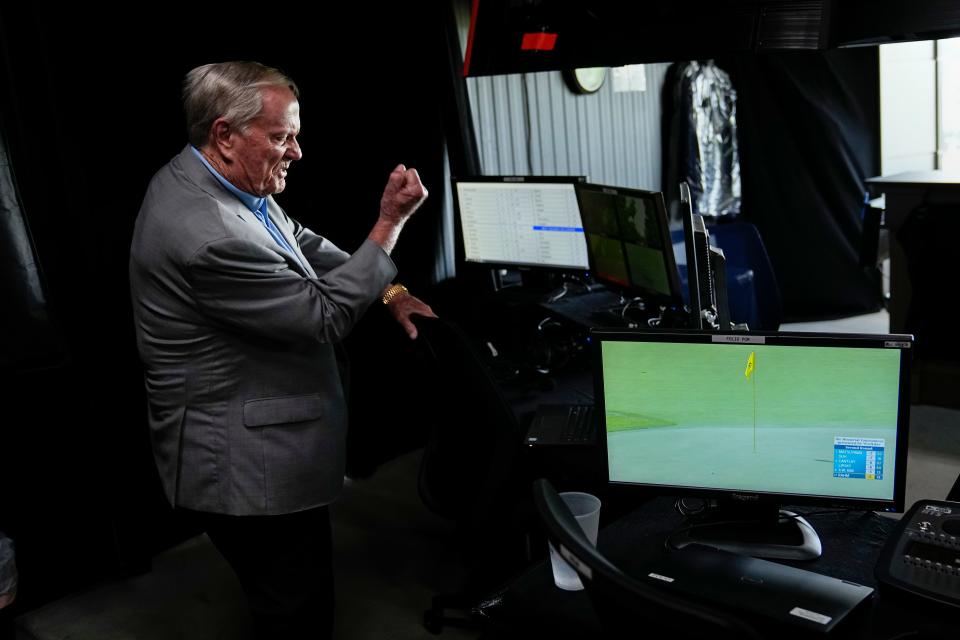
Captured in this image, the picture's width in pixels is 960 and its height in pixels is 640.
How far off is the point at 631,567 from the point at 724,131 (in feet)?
14.2

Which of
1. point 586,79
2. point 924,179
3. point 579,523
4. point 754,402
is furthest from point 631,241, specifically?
point 586,79

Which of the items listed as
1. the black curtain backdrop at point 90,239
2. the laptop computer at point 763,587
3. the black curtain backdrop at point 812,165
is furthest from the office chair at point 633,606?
the black curtain backdrop at point 812,165

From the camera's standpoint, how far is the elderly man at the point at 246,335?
78.0 inches

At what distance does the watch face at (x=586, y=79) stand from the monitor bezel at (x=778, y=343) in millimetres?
3180

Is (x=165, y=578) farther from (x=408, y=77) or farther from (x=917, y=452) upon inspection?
(x=917, y=452)

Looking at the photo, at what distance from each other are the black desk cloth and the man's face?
41.4 inches

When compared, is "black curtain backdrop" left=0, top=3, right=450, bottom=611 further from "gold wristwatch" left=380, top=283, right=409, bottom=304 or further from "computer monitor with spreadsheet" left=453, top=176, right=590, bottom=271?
"gold wristwatch" left=380, top=283, right=409, bottom=304

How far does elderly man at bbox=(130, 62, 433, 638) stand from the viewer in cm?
198

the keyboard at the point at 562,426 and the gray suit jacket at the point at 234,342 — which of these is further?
the keyboard at the point at 562,426

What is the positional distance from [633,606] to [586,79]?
4043 mm

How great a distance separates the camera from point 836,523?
5.85 feet

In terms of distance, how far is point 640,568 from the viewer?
1.61 meters

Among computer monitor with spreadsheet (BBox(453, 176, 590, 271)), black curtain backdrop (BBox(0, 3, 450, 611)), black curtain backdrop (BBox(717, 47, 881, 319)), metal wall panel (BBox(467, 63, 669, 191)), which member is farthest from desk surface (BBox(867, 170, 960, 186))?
black curtain backdrop (BBox(0, 3, 450, 611))

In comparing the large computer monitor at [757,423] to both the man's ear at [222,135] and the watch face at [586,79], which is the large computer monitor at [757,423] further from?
the watch face at [586,79]
